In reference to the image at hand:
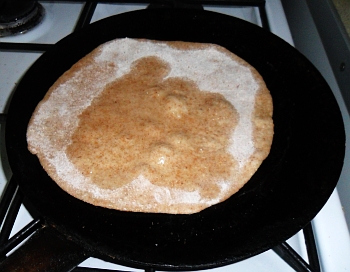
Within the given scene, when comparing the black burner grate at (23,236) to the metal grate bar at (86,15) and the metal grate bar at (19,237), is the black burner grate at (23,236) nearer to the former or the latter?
the metal grate bar at (19,237)

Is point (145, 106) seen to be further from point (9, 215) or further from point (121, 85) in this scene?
point (9, 215)

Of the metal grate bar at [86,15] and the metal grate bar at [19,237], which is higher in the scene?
the metal grate bar at [86,15]

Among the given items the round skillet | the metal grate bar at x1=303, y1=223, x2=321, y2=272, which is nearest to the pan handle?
the round skillet

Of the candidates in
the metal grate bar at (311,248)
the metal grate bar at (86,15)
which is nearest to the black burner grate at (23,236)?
the metal grate bar at (311,248)

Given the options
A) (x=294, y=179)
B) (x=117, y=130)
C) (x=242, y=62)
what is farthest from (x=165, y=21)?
(x=294, y=179)

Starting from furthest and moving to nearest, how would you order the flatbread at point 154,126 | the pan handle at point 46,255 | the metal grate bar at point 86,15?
1. the metal grate bar at point 86,15
2. the flatbread at point 154,126
3. the pan handle at point 46,255

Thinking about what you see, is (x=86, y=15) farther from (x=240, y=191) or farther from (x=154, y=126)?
(x=240, y=191)
